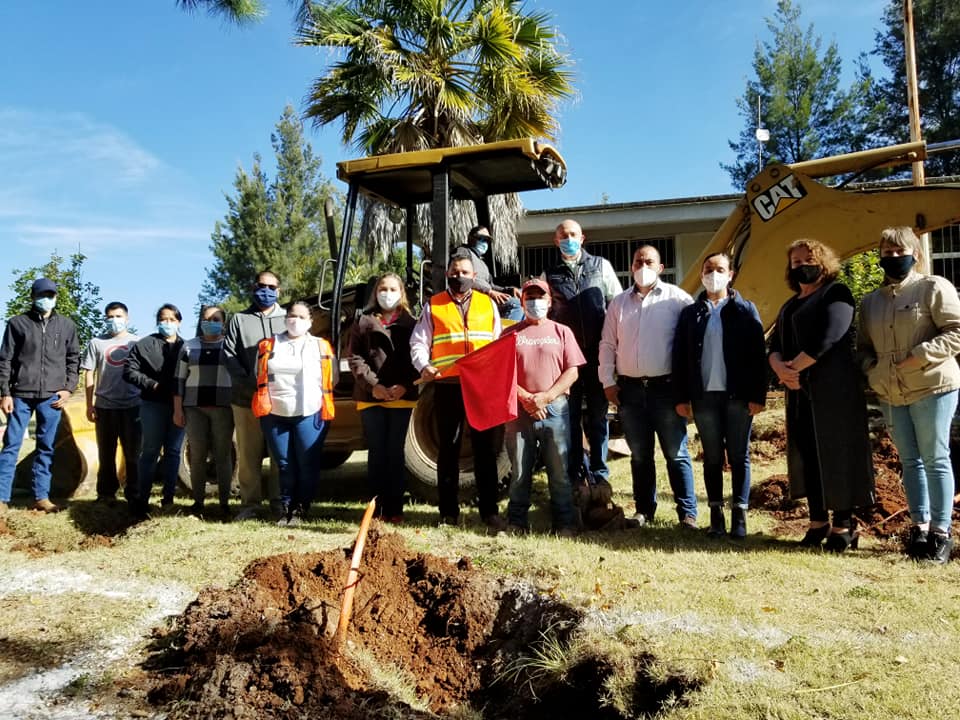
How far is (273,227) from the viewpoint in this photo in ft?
126

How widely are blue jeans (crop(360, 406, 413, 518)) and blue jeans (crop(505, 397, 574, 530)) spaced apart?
0.92 metres

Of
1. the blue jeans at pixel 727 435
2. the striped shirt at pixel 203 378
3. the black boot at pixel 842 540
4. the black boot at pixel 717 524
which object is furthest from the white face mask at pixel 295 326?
the black boot at pixel 842 540

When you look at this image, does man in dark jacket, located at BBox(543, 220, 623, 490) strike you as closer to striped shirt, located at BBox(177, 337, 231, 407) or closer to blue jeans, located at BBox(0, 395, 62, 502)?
striped shirt, located at BBox(177, 337, 231, 407)

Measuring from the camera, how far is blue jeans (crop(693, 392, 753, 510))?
5.45 m

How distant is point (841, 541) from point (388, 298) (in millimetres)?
3621

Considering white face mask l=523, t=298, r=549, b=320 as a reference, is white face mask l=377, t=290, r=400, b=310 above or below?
above

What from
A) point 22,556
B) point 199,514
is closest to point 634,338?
point 199,514

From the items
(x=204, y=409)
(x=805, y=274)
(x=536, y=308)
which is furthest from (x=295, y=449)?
(x=805, y=274)

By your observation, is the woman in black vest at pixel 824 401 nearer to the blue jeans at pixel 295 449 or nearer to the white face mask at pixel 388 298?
the white face mask at pixel 388 298

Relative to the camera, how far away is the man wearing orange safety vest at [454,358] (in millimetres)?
5801

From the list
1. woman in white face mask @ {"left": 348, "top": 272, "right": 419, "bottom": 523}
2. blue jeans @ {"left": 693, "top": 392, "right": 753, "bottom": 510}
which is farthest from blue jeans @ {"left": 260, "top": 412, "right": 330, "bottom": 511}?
blue jeans @ {"left": 693, "top": 392, "right": 753, "bottom": 510}

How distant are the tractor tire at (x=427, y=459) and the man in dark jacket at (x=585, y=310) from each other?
2.82 feet

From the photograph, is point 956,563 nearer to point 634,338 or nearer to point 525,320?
point 634,338

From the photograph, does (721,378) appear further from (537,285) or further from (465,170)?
(465,170)
